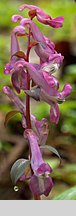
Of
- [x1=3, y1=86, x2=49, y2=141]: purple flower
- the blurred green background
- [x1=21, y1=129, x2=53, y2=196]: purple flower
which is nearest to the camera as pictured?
[x1=21, y1=129, x2=53, y2=196]: purple flower

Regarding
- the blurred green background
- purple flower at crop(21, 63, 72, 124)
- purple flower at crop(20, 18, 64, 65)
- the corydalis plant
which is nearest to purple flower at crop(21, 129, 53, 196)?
the corydalis plant

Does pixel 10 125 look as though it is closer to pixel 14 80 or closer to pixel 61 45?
pixel 61 45

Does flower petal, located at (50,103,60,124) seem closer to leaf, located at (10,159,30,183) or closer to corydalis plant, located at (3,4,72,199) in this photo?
corydalis plant, located at (3,4,72,199)

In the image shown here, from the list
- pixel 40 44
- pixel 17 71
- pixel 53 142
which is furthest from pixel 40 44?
pixel 53 142

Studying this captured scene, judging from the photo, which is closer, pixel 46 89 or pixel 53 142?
pixel 46 89

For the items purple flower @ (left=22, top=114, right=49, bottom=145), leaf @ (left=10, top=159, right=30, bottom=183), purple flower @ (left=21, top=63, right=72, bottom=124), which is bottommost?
leaf @ (left=10, top=159, right=30, bottom=183)

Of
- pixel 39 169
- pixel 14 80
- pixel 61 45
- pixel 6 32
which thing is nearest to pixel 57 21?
pixel 14 80

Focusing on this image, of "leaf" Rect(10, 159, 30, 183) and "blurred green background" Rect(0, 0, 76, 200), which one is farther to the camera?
"blurred green background" Rect(0, 0, 76, 200)

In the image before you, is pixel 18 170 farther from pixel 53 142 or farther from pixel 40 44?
pixel 53 142
